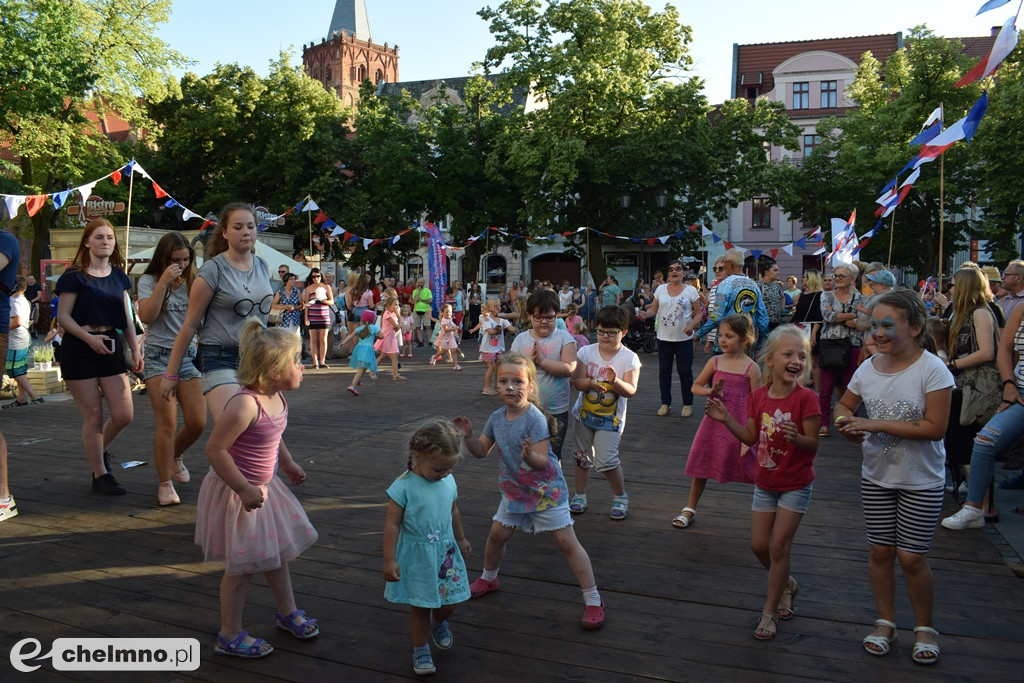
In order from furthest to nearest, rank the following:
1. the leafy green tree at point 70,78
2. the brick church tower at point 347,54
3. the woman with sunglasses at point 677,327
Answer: the brick church tower at point 347,54, the leafy green tree at point 70,78, the woman with sunglasses at point 677,327

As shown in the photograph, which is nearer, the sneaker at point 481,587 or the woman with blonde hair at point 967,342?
the sneaker at point 481,587

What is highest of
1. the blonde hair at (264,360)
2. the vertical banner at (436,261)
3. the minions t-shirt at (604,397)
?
the vertical banner at (436,261)

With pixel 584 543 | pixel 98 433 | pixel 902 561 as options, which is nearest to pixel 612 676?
pixel 902 561

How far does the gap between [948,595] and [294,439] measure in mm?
5861

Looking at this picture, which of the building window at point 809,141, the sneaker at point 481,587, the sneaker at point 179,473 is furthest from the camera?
the building window at point 809,141

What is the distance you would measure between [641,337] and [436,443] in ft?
57.6

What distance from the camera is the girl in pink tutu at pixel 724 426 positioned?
16.5ft

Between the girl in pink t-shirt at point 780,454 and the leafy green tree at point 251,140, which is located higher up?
the leafy green tree at point 251,140

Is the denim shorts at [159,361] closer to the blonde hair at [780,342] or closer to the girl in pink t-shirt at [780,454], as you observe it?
the girl in pink t-shirt at [780,454]

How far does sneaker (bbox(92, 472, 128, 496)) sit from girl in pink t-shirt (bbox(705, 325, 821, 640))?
165 inches

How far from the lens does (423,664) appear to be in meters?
3.22

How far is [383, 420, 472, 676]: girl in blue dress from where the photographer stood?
317 cm

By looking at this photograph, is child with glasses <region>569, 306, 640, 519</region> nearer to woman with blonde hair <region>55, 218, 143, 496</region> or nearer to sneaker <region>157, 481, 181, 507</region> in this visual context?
sneaker <region>157, 481, 181, 507</region>

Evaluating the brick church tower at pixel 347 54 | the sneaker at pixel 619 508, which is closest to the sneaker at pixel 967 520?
the sneaker at pixel 619 508
